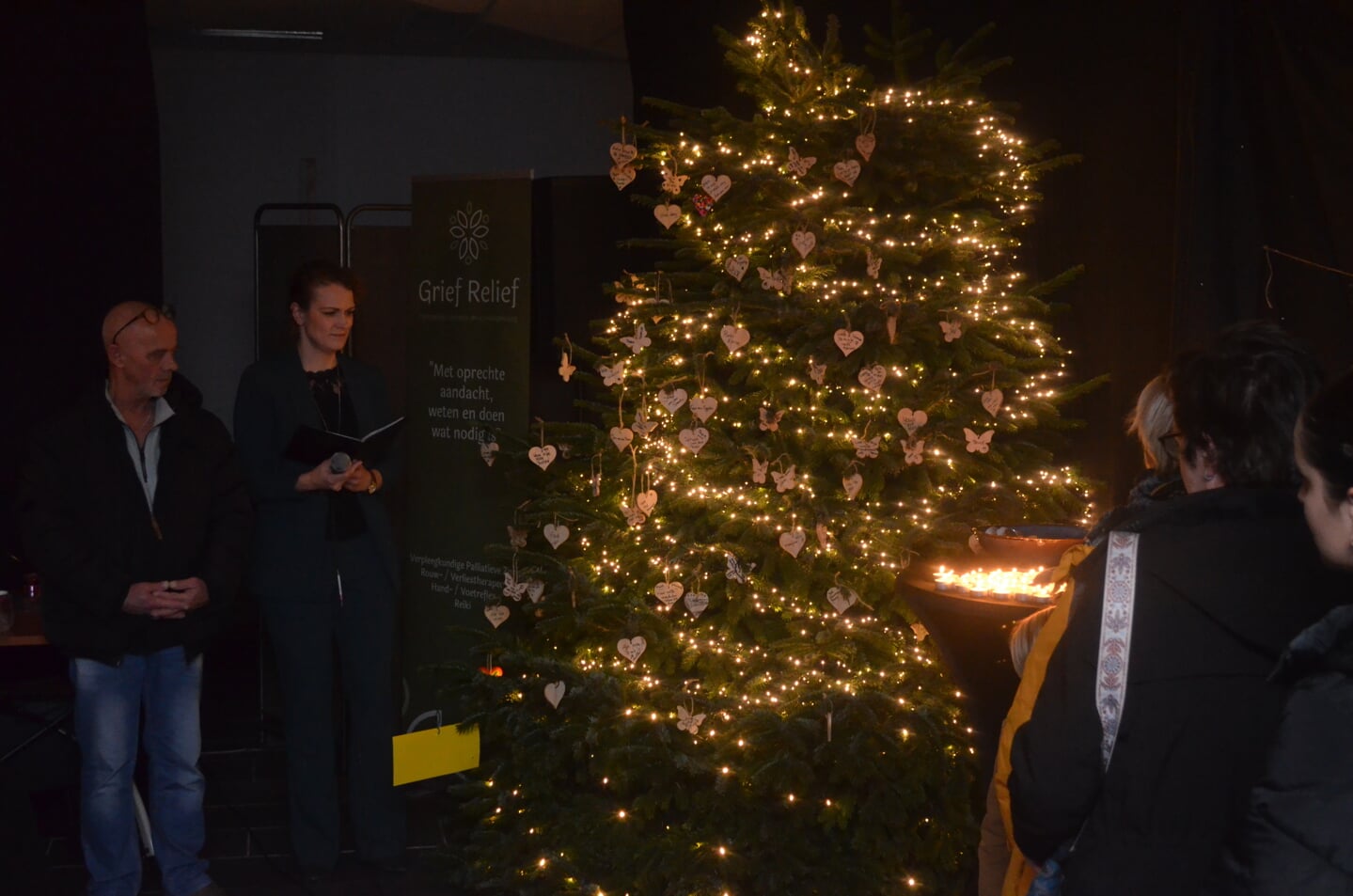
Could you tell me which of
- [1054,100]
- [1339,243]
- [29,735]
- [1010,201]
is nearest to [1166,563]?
[1339,243]

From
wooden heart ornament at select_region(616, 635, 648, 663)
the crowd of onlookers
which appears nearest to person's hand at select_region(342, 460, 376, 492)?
wooden heart ornament at select_region(616, 635, 648, 663)

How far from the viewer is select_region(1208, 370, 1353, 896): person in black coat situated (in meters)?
Answer: 1.30

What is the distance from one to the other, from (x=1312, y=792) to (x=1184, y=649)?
0.39 metres

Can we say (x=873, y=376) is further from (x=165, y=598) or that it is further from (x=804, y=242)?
(x=165, y=598)

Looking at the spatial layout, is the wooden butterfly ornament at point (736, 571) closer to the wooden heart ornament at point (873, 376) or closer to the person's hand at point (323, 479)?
the wooden heart ornament at point (873, 376)

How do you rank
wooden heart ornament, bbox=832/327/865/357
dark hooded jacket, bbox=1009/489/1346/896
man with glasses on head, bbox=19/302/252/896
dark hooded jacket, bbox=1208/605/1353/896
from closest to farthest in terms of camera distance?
dark hooded jacket, bbox=1208/605/1353/896 < dark hooded jacket, bbox=1009/489/1346/896 < wooden heart ornament, bbox=832/327/865/357 < man with glasses on head, bbox=19/302/252/896

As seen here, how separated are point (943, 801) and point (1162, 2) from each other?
2.33 m

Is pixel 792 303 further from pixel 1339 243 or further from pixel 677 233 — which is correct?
pixel 1339 243

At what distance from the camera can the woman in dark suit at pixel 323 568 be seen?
3900mm

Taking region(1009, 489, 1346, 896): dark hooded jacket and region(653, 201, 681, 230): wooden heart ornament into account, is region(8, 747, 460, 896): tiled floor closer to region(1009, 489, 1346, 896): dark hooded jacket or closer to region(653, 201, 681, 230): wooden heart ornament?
region(653, 201, 681, 230): wooden heart ornament

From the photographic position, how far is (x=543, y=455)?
12.3 ft

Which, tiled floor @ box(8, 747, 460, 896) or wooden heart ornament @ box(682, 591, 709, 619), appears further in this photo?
tiled floor @ box(8, 747, 460, 896)

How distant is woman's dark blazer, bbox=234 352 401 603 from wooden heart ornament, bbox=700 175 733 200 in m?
1.48

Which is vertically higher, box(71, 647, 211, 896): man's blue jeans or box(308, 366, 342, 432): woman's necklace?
box(308, 366, 342, 432): woman's necklace
